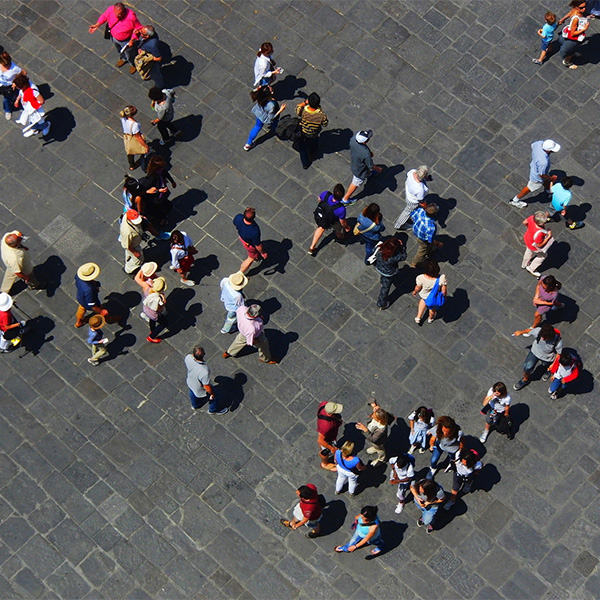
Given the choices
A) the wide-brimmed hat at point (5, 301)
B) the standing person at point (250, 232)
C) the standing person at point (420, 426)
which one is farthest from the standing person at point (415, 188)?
the wide-brimmed hat at point (5, 301)

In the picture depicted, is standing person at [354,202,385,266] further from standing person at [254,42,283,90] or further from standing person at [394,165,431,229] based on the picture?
standing person at [254,42,283,90]

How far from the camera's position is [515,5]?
15.5 metres

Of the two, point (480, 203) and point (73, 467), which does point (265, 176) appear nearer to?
point (480, 203)

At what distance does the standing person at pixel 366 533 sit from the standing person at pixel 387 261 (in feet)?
11.7

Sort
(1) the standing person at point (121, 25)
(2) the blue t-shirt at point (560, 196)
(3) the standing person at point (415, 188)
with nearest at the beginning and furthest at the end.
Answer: (3) the standing person at point (415, 188) < (2) the blue t-shirt at point (560, 196) < (1) the standing person at point (121, 25)

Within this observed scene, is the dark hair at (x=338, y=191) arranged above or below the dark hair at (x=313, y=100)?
below

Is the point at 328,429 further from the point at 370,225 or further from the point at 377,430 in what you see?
the point at 370,225

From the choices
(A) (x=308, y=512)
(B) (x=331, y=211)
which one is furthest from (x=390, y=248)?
(A) (x=308, y=512)

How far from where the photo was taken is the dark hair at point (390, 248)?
12094mm

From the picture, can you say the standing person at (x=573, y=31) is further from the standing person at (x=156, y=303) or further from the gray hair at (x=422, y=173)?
the standing person at (x=156, y=303)

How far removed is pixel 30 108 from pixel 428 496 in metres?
9.70

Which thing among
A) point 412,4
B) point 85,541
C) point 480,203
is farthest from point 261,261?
point 412,4

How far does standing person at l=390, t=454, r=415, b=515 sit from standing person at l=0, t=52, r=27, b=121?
9.51m

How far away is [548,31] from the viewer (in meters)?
14.5
